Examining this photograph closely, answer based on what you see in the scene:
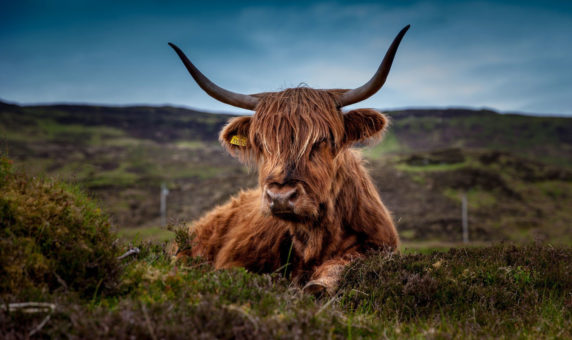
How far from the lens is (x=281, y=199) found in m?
3.39

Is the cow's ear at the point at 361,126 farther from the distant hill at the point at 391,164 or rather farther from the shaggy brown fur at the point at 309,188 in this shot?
the distant hill at the point at 391,164

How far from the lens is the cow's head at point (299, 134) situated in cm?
357

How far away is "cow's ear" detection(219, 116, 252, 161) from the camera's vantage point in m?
4.64

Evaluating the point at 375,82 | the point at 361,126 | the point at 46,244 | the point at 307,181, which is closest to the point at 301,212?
the point at 307,181

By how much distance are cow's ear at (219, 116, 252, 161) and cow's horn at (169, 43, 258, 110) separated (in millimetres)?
220

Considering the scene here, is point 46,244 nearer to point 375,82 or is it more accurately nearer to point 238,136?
point 238,136

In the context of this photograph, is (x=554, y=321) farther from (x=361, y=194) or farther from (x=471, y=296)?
(x=361, y=194)

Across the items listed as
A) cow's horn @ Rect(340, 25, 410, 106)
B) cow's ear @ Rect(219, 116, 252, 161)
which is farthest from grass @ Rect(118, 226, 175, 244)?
cow's horn @ Rect(340, 25, 410, 106)

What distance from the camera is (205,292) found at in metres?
2.28

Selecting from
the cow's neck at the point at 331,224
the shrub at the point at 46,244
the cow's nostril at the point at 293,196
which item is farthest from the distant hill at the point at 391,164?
the cow's nostril at the point at 293,196

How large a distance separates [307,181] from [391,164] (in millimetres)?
43016

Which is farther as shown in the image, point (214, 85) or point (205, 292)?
point (214, 85)

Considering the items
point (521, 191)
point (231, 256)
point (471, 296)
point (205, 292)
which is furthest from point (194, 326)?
point (521, 191)

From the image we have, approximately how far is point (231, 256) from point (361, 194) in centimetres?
169
